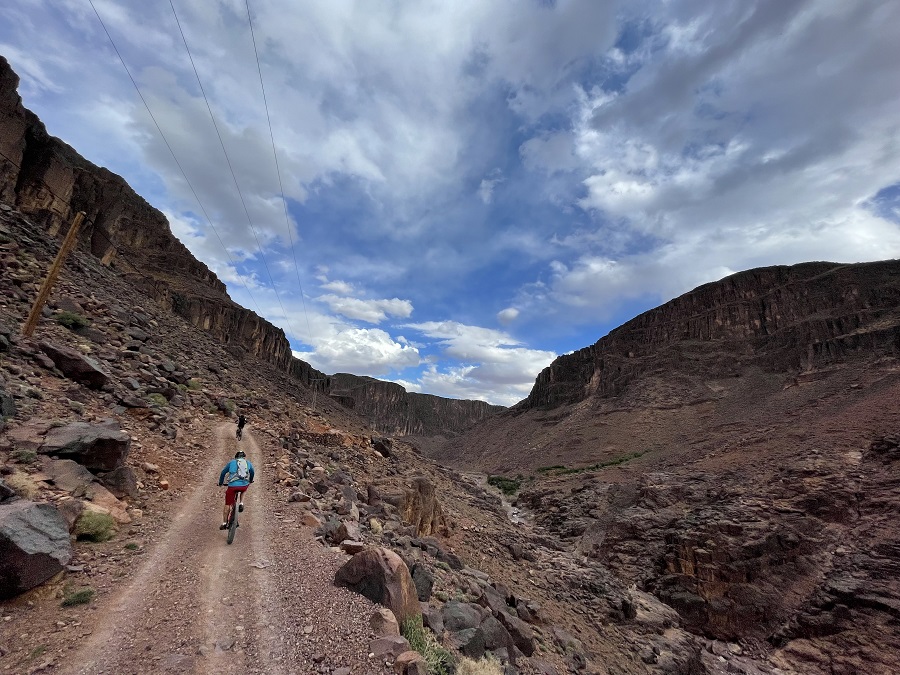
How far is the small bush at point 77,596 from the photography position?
449 centimetres

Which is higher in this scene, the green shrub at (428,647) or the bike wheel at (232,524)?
Result: the bike wheel at (232,524)

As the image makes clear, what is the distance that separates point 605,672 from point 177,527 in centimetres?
1246

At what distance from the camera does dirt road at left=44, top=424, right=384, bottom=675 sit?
3.95 meters

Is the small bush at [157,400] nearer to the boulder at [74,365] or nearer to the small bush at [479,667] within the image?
the boulder at [74,365]

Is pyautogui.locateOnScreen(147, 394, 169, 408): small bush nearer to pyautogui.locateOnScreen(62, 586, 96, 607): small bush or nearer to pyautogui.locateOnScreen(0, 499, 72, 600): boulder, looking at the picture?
pyautogui.locateOnScreen(0, 499, 72, 600): boulder

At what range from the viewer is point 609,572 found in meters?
22.3

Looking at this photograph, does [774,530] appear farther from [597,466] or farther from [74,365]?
[597,466]

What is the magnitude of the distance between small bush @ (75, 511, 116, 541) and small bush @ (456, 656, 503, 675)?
19.6ft

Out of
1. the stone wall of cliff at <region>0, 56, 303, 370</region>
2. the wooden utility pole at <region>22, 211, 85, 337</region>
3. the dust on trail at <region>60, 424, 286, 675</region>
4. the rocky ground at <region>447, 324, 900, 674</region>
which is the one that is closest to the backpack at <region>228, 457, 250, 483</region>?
the dust on trail at <region>60, 424, 286, 675</region>

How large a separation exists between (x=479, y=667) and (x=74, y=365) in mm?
12956

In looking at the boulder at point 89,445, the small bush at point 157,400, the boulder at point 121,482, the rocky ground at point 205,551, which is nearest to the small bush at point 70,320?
the rocky ground at point 205,551

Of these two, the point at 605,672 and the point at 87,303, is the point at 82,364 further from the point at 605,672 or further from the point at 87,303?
the point at 605,672

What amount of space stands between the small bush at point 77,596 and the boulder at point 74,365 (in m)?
8.60

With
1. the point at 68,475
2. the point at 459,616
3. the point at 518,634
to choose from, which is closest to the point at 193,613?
the point at 68,475
